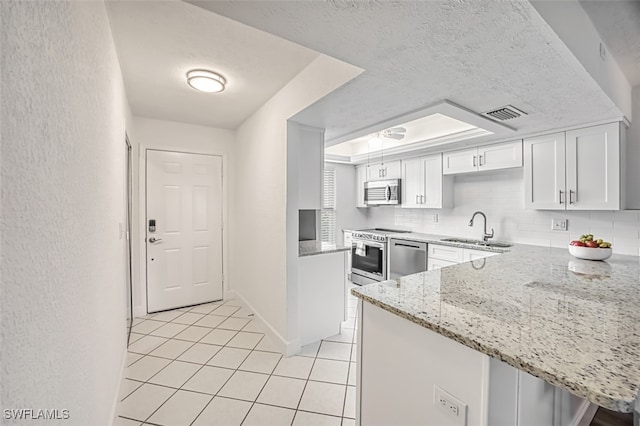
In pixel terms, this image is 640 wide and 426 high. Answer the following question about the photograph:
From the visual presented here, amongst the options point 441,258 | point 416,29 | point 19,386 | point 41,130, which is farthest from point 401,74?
point 441,258

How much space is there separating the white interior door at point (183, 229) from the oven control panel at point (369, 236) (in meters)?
2.22

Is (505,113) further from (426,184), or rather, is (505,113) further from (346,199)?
(346,199)

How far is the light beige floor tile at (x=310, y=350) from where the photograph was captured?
2.50 m

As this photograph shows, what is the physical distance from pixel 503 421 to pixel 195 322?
10.1 ft

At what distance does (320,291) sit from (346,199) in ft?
9.04

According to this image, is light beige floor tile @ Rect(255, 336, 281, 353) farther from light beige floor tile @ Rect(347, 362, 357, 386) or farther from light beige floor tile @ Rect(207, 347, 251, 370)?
light beige floor tile @ Rect(347, 362, 357, 386)

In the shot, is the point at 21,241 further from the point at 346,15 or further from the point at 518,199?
the point at 518,199

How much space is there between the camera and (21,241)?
61 cm

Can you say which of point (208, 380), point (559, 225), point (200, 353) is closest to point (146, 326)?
point (200, 353)

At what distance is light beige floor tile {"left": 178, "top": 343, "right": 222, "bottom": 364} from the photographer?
7.84ft

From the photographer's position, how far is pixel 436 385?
1.05 m

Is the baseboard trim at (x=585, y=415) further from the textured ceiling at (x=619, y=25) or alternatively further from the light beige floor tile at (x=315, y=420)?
the textured ceiling at (x=619, y=25)

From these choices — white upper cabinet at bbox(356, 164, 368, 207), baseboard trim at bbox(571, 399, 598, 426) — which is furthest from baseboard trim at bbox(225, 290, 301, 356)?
white upper cabinet at bbox(356, 164, 368, 207)

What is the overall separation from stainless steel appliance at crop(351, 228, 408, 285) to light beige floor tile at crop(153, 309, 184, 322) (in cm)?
268
